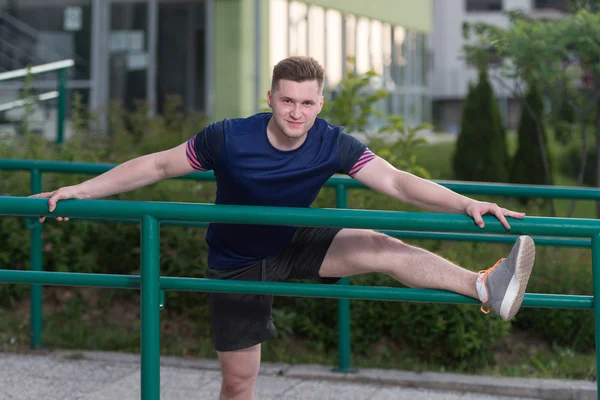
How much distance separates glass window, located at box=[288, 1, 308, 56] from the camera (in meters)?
20.5

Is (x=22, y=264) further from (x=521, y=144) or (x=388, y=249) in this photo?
(x=521, y=144)

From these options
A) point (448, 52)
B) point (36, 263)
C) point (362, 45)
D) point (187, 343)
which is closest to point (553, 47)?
point (187, 343)

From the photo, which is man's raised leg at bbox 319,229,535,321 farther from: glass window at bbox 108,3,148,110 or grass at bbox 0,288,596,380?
glass window at bbox 108,3,148,110

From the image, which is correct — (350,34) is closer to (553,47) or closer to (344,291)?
(553,47)

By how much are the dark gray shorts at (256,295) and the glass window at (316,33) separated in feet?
59.4

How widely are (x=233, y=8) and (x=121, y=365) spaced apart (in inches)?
515

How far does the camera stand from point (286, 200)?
3.54m

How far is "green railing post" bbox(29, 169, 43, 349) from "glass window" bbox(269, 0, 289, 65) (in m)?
13.6

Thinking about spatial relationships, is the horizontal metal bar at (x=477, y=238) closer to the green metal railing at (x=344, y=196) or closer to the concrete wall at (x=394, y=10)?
the green metal railing at (x=344, y=196)

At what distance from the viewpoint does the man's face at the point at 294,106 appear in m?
3.40

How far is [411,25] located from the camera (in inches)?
1186

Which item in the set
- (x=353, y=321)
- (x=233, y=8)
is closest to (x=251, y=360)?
(x=353, y=321)

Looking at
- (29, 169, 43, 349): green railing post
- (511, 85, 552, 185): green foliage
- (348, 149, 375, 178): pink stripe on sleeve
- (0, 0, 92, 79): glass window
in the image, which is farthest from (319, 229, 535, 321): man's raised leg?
(0, 0, 92, 79): glass window

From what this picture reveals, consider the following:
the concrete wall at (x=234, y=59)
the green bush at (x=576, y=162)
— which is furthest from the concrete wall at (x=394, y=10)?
the green bush at (x=576, y=162)
